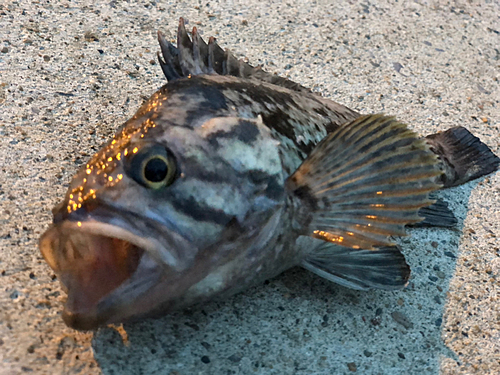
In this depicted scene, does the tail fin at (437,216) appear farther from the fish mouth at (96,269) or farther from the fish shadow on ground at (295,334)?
the fish mouth at (96,269)

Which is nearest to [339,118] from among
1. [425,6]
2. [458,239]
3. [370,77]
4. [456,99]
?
[458,239]

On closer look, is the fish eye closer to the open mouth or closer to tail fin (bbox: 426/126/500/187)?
the open mouth

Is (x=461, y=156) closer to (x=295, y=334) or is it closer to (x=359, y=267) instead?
(x=359, y=267)

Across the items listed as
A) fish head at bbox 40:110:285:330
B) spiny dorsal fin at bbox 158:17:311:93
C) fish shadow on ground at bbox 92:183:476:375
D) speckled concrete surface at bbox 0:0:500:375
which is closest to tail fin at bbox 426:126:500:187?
speckled concrete surface at bbox 0:0:500:375

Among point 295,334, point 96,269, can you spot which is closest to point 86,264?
point 96,269

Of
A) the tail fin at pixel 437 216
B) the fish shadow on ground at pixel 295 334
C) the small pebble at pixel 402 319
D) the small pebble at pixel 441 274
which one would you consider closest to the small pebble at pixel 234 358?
the fish shadow on ground at pixel 295 334
